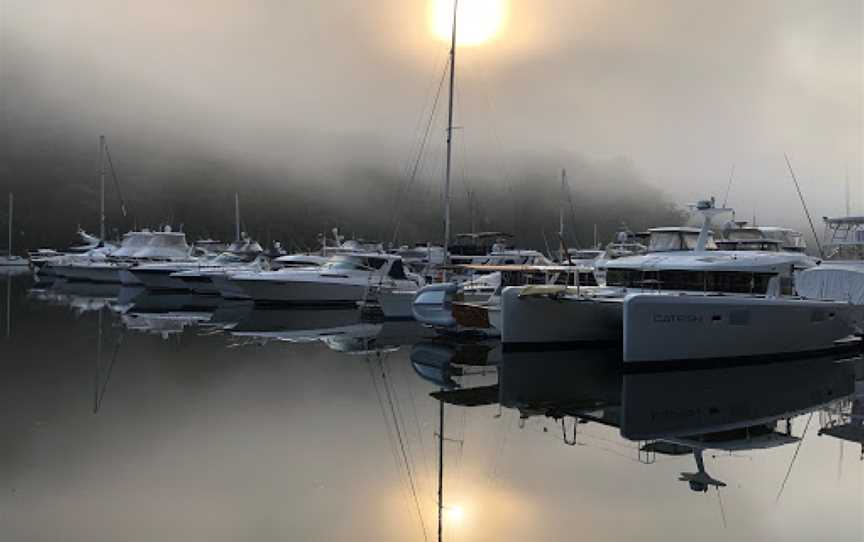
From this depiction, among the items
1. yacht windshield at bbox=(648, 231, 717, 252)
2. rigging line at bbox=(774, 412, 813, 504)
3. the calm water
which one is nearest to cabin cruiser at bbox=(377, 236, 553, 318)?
yacht windshield at bbox=(648, 231, 717, 252)

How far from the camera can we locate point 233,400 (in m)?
16.9

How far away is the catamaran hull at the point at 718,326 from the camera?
68.6 ft

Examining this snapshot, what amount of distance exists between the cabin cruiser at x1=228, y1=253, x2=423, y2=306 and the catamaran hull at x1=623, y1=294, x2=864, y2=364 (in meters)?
20.9

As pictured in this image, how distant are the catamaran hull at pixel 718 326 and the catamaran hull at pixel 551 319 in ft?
9.44

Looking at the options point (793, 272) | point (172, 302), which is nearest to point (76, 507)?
point (793, 272)

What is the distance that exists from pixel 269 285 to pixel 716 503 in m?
34.1

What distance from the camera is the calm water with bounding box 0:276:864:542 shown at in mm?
9680

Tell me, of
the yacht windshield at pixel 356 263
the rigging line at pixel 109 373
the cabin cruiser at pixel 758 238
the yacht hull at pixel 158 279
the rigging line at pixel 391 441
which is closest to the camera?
the rigging line at pixel 391 441

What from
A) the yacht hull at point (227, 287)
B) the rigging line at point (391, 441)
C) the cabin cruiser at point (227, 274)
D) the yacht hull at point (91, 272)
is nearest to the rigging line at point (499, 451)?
the rigging line at point (391, 441)

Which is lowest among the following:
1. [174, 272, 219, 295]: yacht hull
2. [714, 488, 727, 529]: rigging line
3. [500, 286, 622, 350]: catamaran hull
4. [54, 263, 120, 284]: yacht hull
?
[54, 263, 120, 284]: yacht hull

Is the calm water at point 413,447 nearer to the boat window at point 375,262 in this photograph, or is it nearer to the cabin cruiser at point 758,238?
the cabin cruiser at point 758,238

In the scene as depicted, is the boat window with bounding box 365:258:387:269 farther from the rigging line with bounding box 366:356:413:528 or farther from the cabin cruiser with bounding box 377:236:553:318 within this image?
the rigging line with bounding box 366:356:413:528

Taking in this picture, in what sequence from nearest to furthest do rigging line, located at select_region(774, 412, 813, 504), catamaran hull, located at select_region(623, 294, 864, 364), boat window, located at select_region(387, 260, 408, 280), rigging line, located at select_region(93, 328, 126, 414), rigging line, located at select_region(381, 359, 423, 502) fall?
rigging line, located at select_region(774, 412, 813, 504), rigging line, located at select_region(381, 359, 423, 502), rigging line, located at select_region(93, 328, 126, 414), catamaran hull, located at select_region(623, 294, 864, 364), boat window, located at select_region(387, 260, 408, 280)

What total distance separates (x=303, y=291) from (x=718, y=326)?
25042 mm
